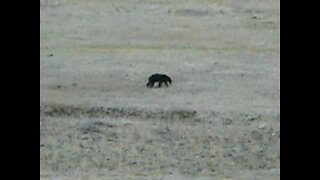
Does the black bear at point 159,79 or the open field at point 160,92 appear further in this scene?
the black bear at point 159,79

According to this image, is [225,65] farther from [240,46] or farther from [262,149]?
[262,149]

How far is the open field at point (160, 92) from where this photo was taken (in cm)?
525

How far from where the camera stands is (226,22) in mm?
9609

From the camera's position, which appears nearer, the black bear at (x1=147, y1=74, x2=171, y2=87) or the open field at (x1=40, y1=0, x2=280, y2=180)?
the open field at (x1=40, y1=0, x2=280, y2=180)

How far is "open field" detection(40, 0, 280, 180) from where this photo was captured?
5.25 metres

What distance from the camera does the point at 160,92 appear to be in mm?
6812

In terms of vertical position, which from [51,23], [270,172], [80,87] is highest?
[51,23]

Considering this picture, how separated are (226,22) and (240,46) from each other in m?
1.19

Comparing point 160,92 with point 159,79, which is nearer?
point 160,92

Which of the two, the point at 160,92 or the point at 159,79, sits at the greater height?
the point at 159,79
